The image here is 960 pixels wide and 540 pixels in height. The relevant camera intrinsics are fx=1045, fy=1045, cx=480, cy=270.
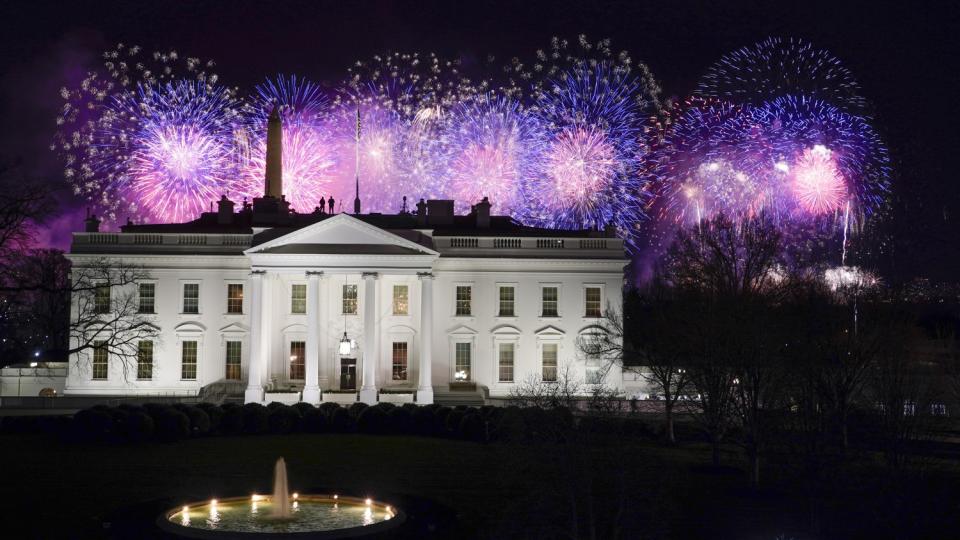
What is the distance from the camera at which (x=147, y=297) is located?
5294 centimetres

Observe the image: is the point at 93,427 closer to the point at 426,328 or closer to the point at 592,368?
the point at 426,328

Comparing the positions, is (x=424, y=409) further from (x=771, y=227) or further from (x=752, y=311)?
(x=771, y=227)

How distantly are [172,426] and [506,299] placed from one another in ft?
74.9

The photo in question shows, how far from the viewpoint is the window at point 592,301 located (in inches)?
2092

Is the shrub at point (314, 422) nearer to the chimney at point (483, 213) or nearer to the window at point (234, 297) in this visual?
the window at point (234, 297)

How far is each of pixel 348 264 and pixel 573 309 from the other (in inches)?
A: 460

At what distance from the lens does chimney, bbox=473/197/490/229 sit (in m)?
56.8

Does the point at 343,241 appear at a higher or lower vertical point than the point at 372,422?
higher

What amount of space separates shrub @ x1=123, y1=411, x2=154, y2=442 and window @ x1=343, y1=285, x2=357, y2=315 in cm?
1995

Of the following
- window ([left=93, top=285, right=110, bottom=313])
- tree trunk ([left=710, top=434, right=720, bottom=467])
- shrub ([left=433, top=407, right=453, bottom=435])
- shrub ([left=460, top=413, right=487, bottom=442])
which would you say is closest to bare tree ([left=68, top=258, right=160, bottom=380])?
window ([left=93, top=285, right=110, bottom=313])

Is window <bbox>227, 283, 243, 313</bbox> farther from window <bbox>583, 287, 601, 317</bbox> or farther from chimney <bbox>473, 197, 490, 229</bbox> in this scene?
window <bbox>583, 287, 601, 317</bbox>

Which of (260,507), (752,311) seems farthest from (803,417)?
(260,507)

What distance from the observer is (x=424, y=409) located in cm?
3784

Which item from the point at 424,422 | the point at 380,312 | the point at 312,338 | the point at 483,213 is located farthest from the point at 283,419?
the point at 483,213
